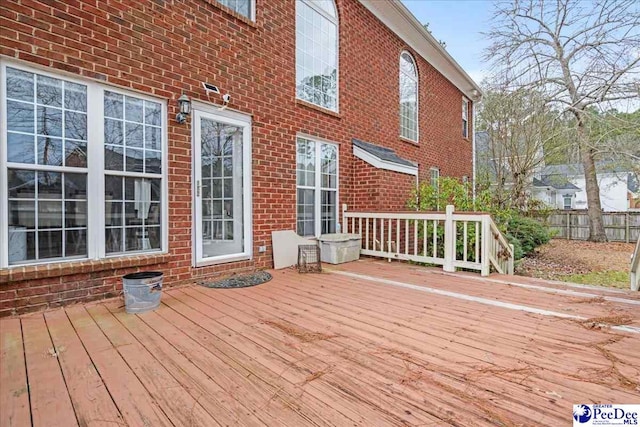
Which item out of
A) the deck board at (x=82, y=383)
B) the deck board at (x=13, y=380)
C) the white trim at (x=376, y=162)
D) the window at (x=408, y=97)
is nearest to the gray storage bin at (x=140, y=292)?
the deck board at (x=82, y=383)

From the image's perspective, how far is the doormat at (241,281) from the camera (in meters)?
4.23

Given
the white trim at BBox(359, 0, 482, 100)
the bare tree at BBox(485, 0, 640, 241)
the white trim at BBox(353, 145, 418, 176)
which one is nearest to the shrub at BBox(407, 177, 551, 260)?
the white trim at BBox(353, 145, 418, 176)

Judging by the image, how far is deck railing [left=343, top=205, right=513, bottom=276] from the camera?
505 centimetres

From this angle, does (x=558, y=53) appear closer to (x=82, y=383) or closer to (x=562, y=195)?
(x=82, y=383)

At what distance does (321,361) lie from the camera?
85.9 inches

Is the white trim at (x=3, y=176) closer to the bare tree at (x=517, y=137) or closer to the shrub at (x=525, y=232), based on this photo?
the bare tree at (x=517, y=137)

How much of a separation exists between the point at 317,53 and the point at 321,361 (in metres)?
6.03

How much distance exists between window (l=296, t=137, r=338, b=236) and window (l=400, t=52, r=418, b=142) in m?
3.61

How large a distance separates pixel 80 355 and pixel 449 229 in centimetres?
485

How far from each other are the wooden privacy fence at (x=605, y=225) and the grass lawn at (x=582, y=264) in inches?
35.4

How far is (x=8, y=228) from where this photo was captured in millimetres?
3023

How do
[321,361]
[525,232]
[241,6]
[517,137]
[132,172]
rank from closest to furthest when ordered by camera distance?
[321,361] → [132,172] → [241,6] → [517,137] → [525,232]

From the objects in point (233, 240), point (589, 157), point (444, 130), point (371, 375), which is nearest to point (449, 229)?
point (233, 240)

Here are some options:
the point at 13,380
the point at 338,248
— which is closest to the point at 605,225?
the point at 338,248
